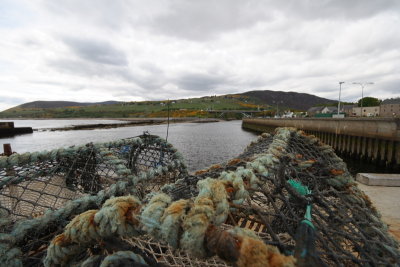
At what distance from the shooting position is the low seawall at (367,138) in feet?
37.7

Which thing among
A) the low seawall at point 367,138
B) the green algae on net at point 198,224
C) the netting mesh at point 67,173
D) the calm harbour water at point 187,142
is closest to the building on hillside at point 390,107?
the calm harbour water at point 187,142

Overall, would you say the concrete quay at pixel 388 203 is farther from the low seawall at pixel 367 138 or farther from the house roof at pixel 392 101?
the house roof at pixel 392 101

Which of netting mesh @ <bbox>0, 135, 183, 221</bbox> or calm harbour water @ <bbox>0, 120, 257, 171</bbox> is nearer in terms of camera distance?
netting mesh @ <bbox>0, 135, 183, 221</bbox>

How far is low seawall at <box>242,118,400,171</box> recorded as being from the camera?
1150cm

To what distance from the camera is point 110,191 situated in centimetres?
196

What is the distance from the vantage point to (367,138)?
13.8m

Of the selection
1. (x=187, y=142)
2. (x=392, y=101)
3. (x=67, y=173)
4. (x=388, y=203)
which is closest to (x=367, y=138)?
(x=388, y=203)

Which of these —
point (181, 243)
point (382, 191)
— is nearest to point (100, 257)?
point (181, 243)

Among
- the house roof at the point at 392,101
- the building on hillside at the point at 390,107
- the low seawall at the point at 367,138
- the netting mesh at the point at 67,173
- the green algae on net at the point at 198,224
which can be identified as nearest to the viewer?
the green algae on net at the point at 198,224

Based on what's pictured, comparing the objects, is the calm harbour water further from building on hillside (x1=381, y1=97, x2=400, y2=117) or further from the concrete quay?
building on hillside (x1=381, y1=97, x2=400, y2=117)

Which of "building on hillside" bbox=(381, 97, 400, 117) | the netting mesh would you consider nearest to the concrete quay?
the netting mesh

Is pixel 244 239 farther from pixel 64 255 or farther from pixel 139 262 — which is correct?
pixel 64 255

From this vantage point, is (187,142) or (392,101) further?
(392,101)

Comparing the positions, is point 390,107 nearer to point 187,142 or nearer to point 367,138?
point 367,138
